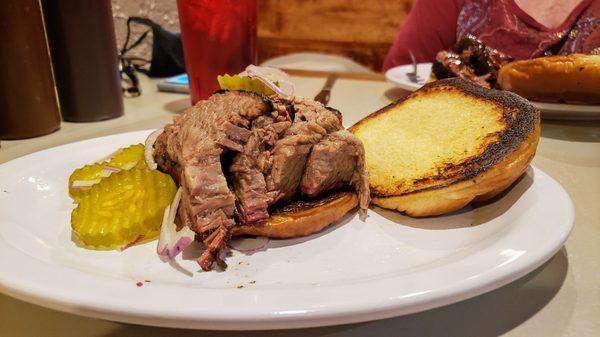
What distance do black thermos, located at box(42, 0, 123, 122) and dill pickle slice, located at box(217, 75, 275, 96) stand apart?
1124 mm

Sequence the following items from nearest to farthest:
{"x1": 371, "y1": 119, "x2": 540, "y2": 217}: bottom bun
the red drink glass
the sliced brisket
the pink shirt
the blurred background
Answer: the sliced brisket
{"x1": 371, "y1": 119, "x2": 540, "y2": 217}: bottom bun
the red drink glass
the pink shirt
the blurred background

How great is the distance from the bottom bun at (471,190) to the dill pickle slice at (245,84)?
0.53 meters

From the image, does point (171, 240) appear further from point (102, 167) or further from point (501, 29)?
point (501, 29)

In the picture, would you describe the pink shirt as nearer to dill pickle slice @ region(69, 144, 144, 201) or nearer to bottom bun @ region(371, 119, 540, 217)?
bottom bun @ region(371, 119, 540, 217)

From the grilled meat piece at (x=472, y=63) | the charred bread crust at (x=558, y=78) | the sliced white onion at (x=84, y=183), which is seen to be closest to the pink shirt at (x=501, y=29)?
the charred bread crust at (x=558, y=78)

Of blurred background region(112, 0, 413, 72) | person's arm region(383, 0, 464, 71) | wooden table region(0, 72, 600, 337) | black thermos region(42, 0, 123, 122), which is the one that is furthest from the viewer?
blurred background region(112, 0, 413, 72)

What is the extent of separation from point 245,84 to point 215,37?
101 cm

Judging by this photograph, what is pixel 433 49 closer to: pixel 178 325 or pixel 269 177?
pixel 269 177

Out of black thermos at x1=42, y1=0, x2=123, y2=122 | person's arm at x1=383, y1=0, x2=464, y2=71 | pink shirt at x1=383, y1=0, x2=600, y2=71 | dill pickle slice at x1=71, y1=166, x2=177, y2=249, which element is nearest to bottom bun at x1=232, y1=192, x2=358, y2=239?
dill pickle slice at x1=71, y1=166, x2=177, y2=249

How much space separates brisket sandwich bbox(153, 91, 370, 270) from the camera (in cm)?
118

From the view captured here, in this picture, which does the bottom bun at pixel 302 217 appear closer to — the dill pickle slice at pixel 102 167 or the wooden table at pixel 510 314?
the wooden table at pixel 510 314

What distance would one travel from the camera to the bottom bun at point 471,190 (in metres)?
1.28

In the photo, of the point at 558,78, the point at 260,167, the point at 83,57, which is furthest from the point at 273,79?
the point at 558,78

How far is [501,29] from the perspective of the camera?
347 cm
